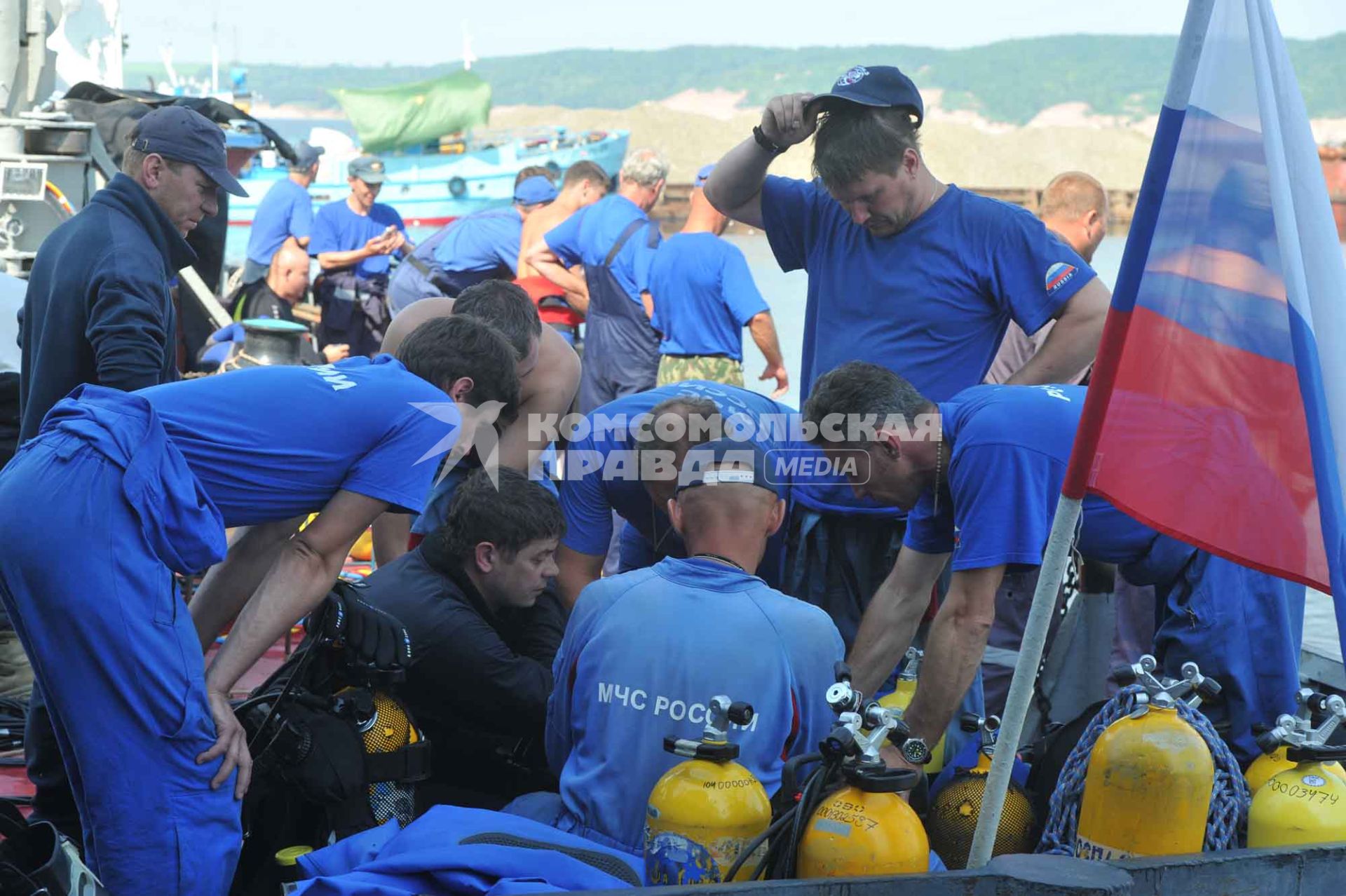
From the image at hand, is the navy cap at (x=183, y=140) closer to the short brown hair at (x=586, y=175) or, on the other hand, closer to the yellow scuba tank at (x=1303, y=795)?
the yellow scuba tank at (x=1303, y=795)

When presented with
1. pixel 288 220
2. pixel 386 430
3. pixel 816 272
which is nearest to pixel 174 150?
pixel 386 430

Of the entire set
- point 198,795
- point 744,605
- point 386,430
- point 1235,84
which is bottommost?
point 198,795

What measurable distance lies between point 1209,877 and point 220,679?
189 centimetres

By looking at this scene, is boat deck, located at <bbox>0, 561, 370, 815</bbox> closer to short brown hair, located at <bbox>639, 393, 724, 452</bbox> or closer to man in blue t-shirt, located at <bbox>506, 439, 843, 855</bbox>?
man in blue t-shirt, located at <bbox>506, 439, 843, 855</bbox>

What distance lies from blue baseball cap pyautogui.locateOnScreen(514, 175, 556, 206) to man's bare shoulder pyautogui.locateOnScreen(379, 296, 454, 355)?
13.4 feet

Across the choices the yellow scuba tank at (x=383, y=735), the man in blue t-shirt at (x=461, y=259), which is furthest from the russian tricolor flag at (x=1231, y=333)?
the man in blue t-shirt at (x=461, y=259)

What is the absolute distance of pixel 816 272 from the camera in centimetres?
430

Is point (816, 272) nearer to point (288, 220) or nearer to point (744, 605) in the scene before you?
point (744, 605)

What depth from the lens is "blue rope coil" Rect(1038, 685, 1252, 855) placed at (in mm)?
2816

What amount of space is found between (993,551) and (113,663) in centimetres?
177

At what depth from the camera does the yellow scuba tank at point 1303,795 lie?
279 centimetres

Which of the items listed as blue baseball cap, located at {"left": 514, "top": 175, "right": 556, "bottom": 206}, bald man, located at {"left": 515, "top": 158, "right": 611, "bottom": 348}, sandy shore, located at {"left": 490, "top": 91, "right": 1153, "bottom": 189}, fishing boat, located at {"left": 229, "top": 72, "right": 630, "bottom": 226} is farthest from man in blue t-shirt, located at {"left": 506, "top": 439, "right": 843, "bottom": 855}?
sandy shore, located at {"left": 490, "top": 91, "right": 1153, "bottom": 189}

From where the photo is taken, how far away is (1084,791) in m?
2.83

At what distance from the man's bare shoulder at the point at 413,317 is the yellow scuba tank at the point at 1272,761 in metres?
2.82
